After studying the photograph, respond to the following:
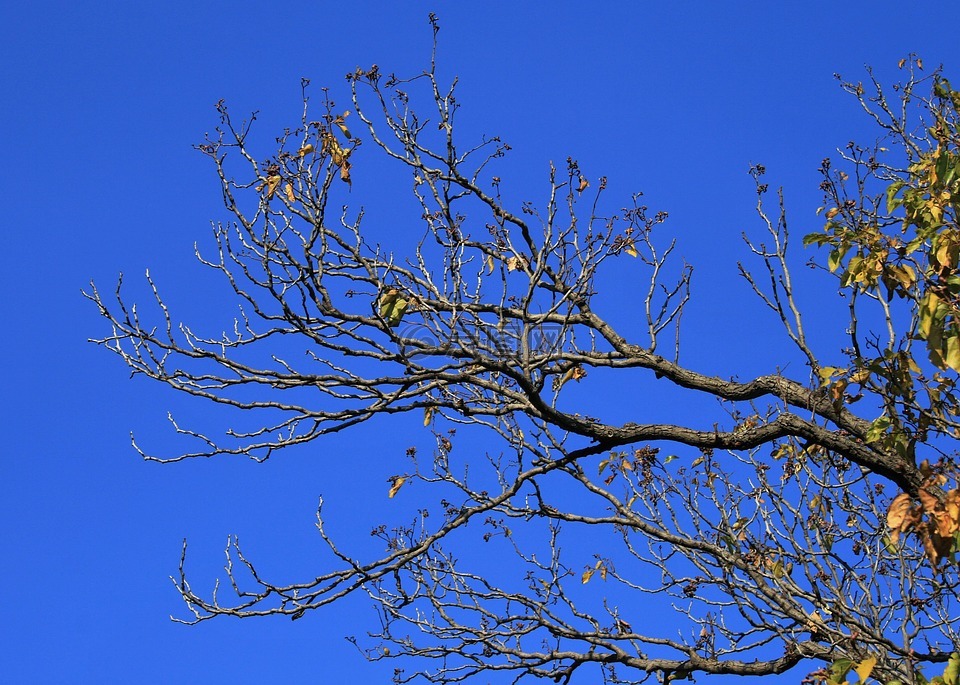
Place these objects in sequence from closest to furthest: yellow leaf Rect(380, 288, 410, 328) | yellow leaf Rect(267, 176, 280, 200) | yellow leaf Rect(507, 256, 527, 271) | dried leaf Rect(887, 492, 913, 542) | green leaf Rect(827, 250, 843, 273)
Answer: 1. dried leaf Rect(887, 492, 913, 542)
2. green leaf Rect(827, 250, 843, 273)
3. yellow leaf Rect(380, 288, 410, 328)
4. yellow leaf Rect(267, 176, 280, 200)
5. yellow leaf Rect(507, 256, 527, 271)

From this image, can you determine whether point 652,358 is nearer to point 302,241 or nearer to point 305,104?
point 302,241

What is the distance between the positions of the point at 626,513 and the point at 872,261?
6.68 ft

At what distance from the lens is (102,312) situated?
525 centimetres

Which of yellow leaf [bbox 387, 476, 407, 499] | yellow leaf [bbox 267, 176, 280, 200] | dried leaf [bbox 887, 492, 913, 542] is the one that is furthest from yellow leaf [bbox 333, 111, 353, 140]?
dried leaf [bbox 887, 492, 913, 542]

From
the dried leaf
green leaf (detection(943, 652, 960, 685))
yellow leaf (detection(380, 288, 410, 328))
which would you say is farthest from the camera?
yellow leaf (detection(380, 288, 410, 328))

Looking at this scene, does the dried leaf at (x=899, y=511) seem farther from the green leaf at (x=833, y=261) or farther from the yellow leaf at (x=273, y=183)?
the yellow leaf at (x=273, y=183)

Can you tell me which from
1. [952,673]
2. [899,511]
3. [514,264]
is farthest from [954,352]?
[514,264]

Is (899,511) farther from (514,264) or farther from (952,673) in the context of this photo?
(514,264)

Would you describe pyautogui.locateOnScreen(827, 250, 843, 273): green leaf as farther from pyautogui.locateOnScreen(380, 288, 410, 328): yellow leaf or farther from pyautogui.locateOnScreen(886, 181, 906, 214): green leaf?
pyautogui.locateOnScreen(380, 288, 410, 328): yellow leaf

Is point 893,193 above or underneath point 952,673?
above

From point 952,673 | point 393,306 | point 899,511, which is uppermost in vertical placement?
point 393,306

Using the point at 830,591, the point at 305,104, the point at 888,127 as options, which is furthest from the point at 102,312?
the point at 888,127

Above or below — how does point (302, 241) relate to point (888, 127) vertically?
below

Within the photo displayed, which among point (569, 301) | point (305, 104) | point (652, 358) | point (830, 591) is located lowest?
point (830, 591)
